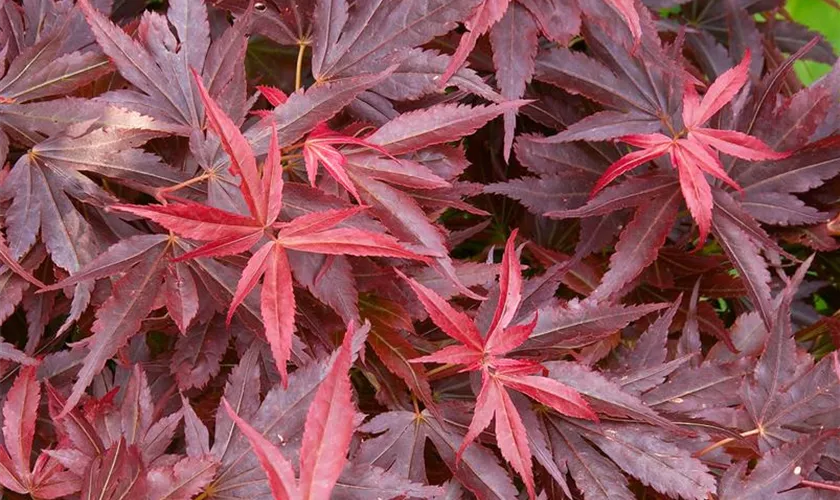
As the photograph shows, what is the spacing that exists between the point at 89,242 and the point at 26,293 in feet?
0.37

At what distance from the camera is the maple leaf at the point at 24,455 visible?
2.10 ft

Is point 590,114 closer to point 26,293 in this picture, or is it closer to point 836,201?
point 836,201

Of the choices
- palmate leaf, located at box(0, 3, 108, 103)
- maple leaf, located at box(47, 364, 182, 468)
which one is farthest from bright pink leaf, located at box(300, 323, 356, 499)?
palmate leaf, located at box(0, 3, 108, 103)

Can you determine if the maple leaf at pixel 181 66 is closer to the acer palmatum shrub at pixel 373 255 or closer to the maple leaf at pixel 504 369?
the acer palmatum shrub at pixel 373 255

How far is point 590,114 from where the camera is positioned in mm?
926

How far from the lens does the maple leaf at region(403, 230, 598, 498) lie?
63 centimetres

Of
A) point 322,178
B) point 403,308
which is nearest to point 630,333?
point 403,308

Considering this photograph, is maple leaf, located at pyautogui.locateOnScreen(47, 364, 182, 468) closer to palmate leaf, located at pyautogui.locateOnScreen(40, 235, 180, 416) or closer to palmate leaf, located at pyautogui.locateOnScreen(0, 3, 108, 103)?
palmate leaf, located at pyautogui.locateOnScreen(40, 235, 180, 416)

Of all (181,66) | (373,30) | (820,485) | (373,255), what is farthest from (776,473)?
(181,66)

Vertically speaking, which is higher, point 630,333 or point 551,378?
point 551,378

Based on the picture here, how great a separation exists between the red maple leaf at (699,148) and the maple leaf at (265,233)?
33cm

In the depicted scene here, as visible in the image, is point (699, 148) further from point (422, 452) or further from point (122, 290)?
point (122, 290)

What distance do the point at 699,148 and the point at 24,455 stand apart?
27.7 inches

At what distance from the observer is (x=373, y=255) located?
23.7 inches
